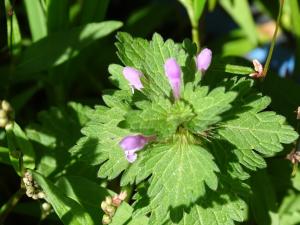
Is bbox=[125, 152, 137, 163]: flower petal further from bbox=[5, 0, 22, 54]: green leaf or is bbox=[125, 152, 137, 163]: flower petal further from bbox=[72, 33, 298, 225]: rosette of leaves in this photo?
bbox=[5, 0, 22, 54]: green leaf

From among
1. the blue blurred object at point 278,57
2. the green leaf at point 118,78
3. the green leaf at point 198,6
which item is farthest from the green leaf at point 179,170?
the blue blurred object at point 278,57

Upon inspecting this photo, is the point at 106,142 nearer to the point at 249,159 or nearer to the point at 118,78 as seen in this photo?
the point at 118,78

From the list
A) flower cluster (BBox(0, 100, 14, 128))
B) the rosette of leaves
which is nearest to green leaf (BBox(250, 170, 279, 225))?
the rosette of leaves

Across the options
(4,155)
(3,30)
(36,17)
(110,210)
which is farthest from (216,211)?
(3,30)

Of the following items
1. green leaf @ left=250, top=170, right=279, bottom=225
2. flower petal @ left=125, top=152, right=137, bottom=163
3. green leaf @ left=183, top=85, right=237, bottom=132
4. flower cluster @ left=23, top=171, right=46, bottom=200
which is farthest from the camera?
green leaf @ left=250, top=170, right=279, bottom=225

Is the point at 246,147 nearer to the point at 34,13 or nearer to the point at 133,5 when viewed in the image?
the point at 34,13
